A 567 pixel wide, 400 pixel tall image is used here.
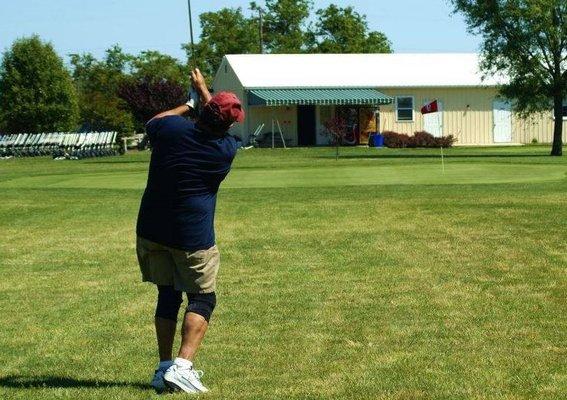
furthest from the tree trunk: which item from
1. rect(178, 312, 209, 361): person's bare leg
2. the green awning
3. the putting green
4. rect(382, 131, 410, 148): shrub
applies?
rect(178, 312, 209, 361): person's bare leg

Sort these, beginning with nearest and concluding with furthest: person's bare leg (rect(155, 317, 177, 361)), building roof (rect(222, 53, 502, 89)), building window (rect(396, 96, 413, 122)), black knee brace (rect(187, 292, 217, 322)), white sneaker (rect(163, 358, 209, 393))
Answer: white sneaker (rect(163, 358, 209, 393))
black knee brace (rect(187, 292, 217, 322))
person's bare leg (rect(155, 317, 177, 361))
building roof (rect(222, 53, 502, 89))
building window (rect(396, 96, 413, 122))

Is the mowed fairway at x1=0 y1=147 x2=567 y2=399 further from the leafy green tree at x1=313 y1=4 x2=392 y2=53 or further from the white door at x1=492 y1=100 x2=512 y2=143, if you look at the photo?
the leafy green tree at x1=313 y1=4 x2=392 y2=53

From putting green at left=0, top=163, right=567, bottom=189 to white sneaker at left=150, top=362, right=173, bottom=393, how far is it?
19.3 m

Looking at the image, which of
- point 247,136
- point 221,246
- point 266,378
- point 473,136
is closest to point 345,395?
point 266,378

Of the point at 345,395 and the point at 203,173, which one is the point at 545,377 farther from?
the point at 203,173

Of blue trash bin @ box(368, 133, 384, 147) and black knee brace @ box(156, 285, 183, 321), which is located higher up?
black knee brace @ box(156, 285, 183, 321)

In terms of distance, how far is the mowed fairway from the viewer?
718 cm

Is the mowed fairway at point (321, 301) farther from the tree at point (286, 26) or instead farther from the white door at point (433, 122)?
the tree at point (286, 26)

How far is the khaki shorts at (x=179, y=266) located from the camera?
6961 millimetres

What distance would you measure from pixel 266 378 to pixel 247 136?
53.2m

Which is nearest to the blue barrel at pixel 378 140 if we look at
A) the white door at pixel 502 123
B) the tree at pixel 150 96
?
the white door at pixel 502 123

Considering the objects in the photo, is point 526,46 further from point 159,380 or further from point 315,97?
point 159,380

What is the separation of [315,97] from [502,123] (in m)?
11.7

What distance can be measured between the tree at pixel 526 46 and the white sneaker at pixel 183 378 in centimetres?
4089
